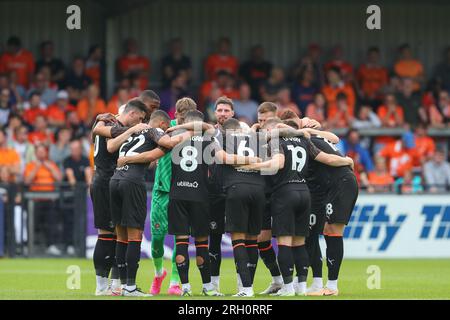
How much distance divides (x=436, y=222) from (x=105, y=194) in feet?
31.8

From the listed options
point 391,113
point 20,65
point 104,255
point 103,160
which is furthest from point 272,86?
point 104,255

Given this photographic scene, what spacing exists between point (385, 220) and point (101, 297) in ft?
31.4

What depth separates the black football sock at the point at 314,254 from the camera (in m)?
14.3

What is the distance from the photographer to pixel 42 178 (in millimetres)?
22703

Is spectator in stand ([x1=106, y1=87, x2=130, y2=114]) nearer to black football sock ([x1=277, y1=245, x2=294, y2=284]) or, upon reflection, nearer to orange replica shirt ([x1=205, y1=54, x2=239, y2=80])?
orange replica shirt ([x1=205, y1=54, x2=239, y2=80])

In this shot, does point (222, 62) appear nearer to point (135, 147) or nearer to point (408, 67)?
point (408, 67)

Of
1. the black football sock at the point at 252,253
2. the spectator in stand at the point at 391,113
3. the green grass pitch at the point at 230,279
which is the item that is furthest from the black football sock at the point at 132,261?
the spectator in stand at the point at 391,113

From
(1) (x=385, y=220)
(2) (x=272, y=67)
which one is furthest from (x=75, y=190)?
(2) (x=272, y=67)

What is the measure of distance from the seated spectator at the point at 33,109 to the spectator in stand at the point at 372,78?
7418 millimetres

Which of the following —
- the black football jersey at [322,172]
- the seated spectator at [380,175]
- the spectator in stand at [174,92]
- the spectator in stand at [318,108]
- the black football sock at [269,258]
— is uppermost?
the spectator in stand at [174,92]

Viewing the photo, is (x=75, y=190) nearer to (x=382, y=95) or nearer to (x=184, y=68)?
(x=184, y=68)

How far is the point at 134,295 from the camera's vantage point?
13.4m

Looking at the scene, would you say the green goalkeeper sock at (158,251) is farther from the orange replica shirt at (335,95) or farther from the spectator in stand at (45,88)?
the orange replica shirt at (335,95)

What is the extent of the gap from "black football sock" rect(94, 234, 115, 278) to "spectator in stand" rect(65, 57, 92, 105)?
40.1ft
